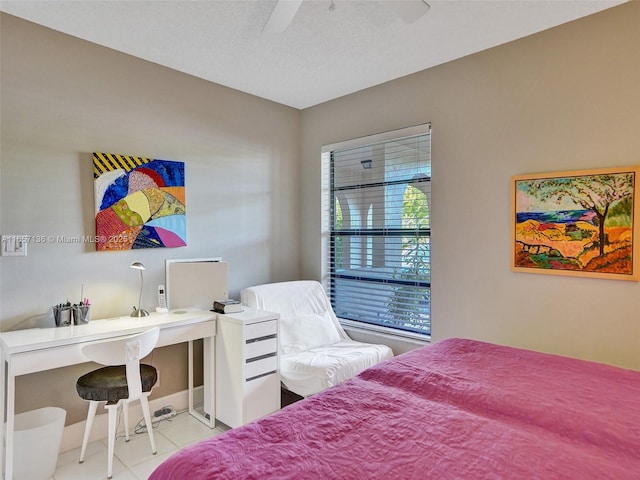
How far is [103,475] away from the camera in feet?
7.23

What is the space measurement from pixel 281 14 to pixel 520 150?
1751 millimetres

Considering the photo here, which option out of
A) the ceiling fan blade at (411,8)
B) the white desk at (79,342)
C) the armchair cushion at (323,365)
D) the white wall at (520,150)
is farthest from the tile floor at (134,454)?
the ceiling fan blade at (411,8)

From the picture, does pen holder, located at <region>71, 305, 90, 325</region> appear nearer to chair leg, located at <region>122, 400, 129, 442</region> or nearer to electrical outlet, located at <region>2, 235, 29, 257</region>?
electrical outlet, located at <region>2, 235, 29, 257</region>

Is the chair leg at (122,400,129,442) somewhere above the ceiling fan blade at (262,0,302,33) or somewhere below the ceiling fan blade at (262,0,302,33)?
below

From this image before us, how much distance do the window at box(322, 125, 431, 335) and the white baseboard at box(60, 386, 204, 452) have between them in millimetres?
1545

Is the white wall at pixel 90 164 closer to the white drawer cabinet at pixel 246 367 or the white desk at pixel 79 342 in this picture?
the white desk at pixel 79 342

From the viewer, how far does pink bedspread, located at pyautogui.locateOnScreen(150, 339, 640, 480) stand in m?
1.12

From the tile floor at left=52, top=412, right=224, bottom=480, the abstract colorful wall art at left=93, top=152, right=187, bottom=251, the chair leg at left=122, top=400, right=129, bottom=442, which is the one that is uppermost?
the abstract colorful wall art at left=93, top=152, right=187, bottom=251

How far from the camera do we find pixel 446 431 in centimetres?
132

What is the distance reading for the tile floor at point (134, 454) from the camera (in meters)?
2.22

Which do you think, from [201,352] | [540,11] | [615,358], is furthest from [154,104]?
[615,358]

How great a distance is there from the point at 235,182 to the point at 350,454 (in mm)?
2677

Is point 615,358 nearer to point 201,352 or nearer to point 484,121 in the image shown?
point 484,121

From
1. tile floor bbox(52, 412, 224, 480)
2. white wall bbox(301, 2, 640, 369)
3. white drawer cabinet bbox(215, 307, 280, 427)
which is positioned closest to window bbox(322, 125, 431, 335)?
white wall bbox(301, 2, 640, 369)
